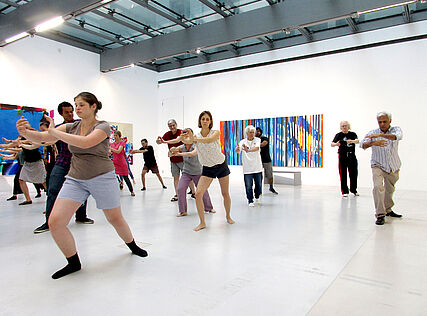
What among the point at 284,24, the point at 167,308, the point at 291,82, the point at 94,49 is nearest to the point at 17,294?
the point at 167,308

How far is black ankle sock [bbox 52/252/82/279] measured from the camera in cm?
227

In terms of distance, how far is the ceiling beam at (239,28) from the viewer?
21.8ft

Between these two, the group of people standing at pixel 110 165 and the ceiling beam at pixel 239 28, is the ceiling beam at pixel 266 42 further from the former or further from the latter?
the group of people standing at pixel 110 165

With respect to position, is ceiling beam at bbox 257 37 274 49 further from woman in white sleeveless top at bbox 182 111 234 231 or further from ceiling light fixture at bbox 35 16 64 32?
woman in white sleeveless top at bbox 182 111 234 231

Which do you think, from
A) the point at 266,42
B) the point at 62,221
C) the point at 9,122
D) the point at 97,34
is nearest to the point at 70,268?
the point at 62,221

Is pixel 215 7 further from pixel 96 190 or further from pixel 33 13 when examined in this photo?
pixel 96 190

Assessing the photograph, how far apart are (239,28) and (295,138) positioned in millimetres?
3589

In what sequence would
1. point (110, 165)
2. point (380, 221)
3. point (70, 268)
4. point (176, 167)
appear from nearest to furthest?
point (70, 268)
point (110, 165)
point (380, 221)
point (176, 167)

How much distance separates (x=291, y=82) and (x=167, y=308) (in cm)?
878

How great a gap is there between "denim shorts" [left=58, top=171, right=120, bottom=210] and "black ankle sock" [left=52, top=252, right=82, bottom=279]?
0.44 m

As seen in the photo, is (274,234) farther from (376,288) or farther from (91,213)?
(91,213)

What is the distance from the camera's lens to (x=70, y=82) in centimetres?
954

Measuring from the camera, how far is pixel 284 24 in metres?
7.24

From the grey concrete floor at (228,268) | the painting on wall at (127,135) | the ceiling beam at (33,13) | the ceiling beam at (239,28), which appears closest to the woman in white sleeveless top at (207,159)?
the grey concrete floor at (228,268)
